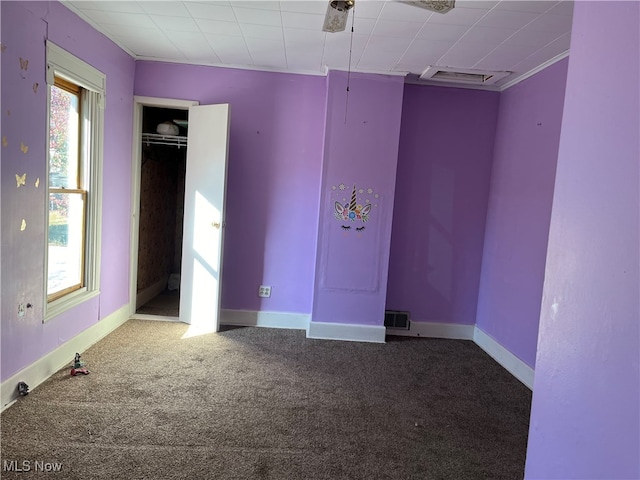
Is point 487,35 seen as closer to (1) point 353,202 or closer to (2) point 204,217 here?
(1) point 353,202

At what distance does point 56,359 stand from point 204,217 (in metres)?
1.76

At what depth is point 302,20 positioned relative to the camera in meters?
3.03

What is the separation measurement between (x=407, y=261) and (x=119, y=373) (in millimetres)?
2847

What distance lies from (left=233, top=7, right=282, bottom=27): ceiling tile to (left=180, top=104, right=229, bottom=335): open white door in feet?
3.73

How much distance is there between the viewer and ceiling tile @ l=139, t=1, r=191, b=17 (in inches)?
115

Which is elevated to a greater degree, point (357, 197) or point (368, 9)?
point (368, 9)

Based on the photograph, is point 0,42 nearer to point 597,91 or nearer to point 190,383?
point 190,383

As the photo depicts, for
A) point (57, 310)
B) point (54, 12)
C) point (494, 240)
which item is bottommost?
point (57, 310)

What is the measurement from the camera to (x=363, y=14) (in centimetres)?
286

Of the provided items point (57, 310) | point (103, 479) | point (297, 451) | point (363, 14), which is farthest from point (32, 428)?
point (363, 14)

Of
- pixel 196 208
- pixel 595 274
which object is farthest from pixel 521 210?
pixel 196 208

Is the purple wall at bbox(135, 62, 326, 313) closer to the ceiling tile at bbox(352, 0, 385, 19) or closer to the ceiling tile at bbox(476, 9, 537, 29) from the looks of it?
the ceiling tile at bbox(352, 0, 385, 19)

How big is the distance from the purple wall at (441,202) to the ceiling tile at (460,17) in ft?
5.01

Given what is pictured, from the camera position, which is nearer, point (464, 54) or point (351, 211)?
point (464, 54)
